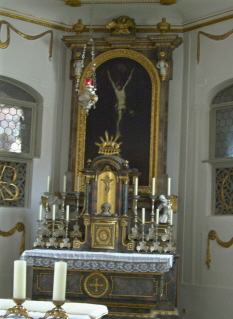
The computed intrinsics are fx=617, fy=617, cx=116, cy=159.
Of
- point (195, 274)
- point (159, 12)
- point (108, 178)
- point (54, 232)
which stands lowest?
point (195, 274)

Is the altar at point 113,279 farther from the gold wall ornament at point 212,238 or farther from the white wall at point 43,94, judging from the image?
the white wall at point 43,94

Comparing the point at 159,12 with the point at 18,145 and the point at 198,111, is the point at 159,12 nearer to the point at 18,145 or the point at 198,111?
the point at 198,111

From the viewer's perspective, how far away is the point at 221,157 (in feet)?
31.7

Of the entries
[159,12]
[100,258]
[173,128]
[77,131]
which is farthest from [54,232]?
[159,12]

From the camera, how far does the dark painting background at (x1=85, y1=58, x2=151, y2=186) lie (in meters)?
9.77

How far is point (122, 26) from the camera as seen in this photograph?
999 centimetres

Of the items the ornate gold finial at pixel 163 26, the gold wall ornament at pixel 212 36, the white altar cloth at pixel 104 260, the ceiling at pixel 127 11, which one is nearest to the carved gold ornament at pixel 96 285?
the white altar cloth at pixel 104 260

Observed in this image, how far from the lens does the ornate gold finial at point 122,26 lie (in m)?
9.98

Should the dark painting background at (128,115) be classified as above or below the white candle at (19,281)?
above

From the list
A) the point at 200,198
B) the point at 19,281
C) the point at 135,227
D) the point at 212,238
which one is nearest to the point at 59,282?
the point at 19,281

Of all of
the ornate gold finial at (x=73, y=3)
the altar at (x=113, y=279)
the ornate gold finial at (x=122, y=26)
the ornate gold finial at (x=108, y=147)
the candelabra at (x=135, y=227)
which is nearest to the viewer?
the altar at (x=113, y=279)

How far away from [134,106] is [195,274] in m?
2.81

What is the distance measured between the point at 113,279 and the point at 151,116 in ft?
9.36

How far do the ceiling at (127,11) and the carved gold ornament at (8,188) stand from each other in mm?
2524
